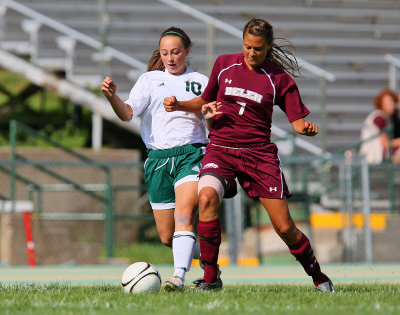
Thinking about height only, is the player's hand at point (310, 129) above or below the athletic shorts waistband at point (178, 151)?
above

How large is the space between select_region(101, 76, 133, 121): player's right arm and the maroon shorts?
2.50 feet

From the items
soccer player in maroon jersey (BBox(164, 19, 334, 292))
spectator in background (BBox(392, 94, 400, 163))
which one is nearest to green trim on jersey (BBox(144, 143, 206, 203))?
soccer player in maroon jersey (BBox(164, 19, 334, 292))

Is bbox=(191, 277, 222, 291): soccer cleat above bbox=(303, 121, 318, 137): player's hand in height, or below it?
below

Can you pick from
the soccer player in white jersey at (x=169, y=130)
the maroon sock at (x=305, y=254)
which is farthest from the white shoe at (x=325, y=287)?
the soccer player in white jersey at (x=169, y=130)

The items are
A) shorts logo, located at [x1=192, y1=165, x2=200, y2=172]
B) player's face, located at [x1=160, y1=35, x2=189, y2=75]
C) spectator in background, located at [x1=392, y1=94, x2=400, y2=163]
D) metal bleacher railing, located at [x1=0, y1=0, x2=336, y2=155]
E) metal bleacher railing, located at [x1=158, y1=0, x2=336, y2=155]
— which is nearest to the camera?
shorts logo, located at [x1=192, y1=165, x2=200, y2=172]

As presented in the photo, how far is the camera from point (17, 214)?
13617 mm

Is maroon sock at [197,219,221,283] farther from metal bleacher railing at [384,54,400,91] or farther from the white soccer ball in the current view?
metal bleacher railing at [384,54,400,91]

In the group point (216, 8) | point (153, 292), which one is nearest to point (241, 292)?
point (153, 292)

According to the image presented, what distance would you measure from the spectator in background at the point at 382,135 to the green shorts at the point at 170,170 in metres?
7.80

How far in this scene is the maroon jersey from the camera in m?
6.51

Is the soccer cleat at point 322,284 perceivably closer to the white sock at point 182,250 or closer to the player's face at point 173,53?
the white sock at point 182,250

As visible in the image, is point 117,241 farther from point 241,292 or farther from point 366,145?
point 241,292

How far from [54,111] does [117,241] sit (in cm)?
423

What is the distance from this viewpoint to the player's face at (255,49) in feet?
21.2
